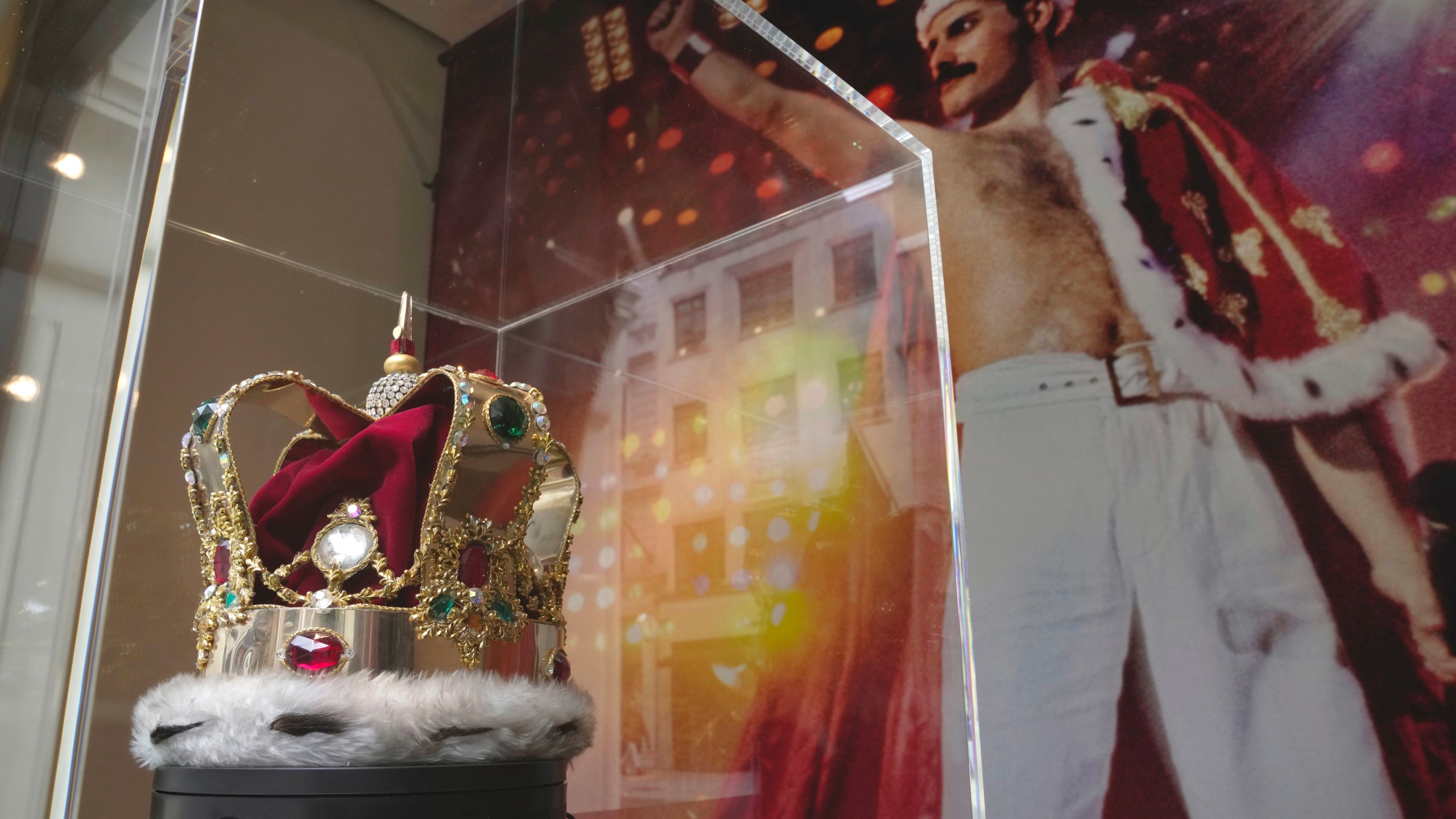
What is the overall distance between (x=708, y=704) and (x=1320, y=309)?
1.07m

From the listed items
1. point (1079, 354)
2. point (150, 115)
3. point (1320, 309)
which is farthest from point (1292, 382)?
point (150, 115)

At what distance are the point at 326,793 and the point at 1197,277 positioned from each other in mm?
1409

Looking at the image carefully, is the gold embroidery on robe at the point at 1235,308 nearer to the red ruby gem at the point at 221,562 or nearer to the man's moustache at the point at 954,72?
the man's moustache at the point at 954,72

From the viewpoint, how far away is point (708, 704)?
36.6 inches

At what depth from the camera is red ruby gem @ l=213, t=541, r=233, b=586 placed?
0.61 meters

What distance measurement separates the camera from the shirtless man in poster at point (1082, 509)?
1204 mm

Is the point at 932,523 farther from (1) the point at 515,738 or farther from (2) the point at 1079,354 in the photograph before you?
(2) the point at 1079,354

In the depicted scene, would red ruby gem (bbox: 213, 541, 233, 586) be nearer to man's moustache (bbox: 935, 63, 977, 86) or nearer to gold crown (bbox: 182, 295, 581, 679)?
gold crown (bbox: 182, 295, 581, 679)

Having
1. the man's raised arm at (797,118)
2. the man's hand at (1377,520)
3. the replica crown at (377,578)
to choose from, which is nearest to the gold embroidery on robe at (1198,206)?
the man's hand at (1377,520)

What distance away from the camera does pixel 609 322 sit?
1.07 m

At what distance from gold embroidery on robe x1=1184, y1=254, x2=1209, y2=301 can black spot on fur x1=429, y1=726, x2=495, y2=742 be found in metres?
1.31

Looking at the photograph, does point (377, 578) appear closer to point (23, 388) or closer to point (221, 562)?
point (221, 562)

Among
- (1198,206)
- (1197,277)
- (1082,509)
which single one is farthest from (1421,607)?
(1198,206)

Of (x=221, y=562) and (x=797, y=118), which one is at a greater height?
(x=797, y=118)
